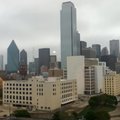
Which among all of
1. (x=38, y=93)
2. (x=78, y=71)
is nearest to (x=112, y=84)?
(x=78, y=71)

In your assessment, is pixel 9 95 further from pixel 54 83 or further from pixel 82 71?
pixel 82 71

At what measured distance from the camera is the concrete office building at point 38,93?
87.8 metres

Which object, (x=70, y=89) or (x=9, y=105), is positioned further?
(x=70, y=89)

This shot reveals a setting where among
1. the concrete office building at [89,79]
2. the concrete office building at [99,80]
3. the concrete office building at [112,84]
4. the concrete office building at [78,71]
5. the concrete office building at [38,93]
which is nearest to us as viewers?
the concrete office building at [38,93]

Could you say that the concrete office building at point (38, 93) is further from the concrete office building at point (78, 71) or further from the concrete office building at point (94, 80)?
the concrete office building at point (94, 80)

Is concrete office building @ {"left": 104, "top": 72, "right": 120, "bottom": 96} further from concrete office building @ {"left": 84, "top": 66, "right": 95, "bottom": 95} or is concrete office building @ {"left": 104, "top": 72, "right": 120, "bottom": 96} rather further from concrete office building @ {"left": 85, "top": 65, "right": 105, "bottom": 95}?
concrete office building @ {"left": 84, "top": 66, "right": 95, "bottom": 95}

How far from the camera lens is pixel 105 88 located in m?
133

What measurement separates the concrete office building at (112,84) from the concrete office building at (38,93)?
117 ft

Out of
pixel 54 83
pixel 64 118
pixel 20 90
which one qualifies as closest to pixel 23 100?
pixel 20 90

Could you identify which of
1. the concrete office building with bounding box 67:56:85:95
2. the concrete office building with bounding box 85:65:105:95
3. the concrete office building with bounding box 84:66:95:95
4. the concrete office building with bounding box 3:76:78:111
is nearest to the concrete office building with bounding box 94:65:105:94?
the concrete office building with bounding box 85:65:105:95

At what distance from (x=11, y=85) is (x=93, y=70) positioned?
46218 mm

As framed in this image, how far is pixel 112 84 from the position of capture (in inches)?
5103

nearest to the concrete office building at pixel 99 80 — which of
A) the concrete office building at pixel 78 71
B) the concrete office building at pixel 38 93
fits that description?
the concrete office building at pixel 78 71

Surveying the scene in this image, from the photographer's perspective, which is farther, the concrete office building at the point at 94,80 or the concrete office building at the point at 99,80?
the concrete office building at the point at 99,80
